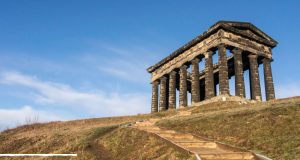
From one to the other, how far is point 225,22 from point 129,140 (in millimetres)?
27455

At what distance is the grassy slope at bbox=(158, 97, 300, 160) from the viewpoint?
468 inches

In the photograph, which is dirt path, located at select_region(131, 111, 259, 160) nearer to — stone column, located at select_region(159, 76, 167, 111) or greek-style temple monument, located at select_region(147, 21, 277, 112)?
greek-style temple monument, located at select_region(147, 21, 277, 112)

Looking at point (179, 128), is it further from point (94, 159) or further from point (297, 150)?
point (297, 150)

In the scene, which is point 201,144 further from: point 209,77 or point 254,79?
point 254,79

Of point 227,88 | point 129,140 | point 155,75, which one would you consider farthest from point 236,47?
point 129,140

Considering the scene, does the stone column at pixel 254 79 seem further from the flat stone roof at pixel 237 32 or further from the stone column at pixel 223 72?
the stone column at pixel 223 72

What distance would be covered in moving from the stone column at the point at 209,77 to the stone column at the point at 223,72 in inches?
76.0

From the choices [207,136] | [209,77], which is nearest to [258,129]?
[207,136]

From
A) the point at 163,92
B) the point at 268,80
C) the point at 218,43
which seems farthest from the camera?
the point at 163,92

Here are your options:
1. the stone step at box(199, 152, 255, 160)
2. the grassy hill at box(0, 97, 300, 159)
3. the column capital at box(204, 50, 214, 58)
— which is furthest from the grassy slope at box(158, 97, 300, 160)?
the column capital at box(204, 50, 214, 58)

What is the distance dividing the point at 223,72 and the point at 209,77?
8.00 feet

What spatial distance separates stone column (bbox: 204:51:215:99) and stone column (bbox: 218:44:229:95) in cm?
193

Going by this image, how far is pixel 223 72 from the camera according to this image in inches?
1601

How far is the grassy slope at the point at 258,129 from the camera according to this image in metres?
11.9
